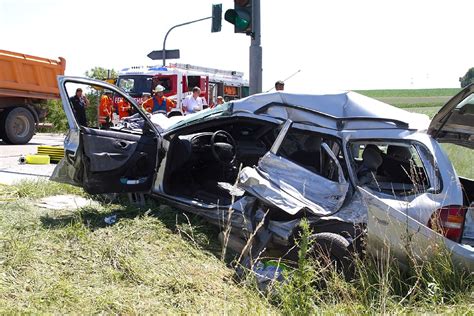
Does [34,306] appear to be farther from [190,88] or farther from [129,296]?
[190,88]

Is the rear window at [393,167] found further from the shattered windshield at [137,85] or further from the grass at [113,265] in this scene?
the shattered windshield at [137,85]

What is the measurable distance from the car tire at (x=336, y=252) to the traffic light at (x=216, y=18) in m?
6.11

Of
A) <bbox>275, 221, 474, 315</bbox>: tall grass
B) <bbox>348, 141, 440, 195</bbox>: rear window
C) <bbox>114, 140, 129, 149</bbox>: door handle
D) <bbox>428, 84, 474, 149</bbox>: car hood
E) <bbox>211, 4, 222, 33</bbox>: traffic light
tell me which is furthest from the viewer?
<bbox>211, 4, 222, 33</bbox>: traffic light

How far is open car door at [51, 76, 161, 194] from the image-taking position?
18.0 feet

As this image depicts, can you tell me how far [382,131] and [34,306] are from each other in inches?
121

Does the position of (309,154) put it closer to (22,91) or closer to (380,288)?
(380,288)

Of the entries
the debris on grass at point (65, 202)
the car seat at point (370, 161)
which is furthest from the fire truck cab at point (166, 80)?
the car seat at point (370, 161)

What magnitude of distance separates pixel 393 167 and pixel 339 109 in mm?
886

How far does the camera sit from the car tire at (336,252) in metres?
4.00

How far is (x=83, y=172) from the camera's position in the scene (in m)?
5.55

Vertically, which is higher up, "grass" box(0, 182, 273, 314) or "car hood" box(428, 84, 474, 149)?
"car hood" box(428, 84, 474, 149)

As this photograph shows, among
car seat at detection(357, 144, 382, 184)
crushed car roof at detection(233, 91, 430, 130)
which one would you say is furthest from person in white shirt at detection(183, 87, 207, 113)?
car seat at detection(357, 144, 382, 184)

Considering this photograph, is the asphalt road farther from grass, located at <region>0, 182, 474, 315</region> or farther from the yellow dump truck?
grass, located at <region>0, 182, 474, 315</region>

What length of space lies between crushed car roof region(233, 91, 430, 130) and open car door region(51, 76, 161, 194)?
130 centimetres
